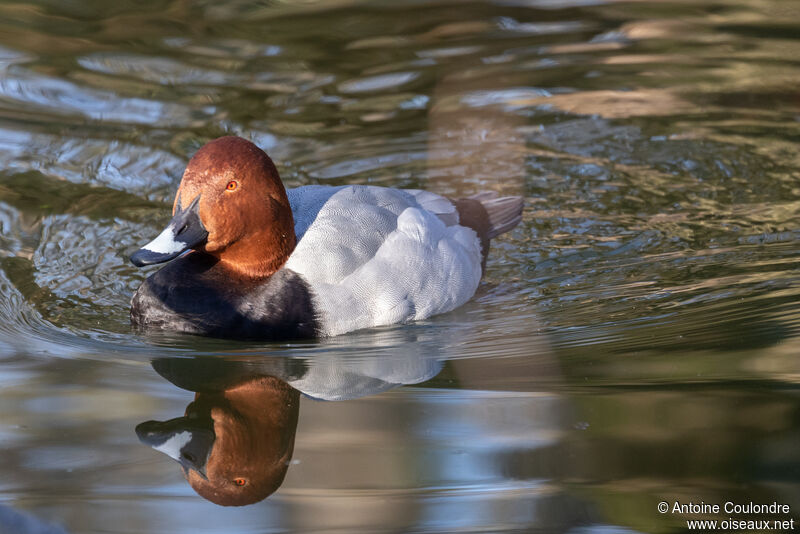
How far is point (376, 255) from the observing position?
5.10 m

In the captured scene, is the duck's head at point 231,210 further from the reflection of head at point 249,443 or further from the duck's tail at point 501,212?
the duck's tail at point 501,212

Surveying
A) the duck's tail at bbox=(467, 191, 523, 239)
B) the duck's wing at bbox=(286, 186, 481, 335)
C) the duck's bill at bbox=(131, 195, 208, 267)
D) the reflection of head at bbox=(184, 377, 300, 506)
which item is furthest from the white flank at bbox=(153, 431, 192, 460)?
the duck's tail at bbox=(467, 191, 523, 239)

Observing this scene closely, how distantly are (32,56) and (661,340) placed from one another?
5.85 meters

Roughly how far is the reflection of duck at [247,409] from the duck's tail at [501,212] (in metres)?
1.51

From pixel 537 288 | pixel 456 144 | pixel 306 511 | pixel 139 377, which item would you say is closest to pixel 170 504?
pixel 306 511

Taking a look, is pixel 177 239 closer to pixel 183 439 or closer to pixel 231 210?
pixel 231 210

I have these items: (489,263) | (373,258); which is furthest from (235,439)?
(489,263)

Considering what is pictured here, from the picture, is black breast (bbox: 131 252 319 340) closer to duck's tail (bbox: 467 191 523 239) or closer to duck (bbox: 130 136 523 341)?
duck (bbox: 130 136 523 341)

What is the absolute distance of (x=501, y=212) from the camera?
6.03m

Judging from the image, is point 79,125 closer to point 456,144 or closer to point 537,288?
point 456,144

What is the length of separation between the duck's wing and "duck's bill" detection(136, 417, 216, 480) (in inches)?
42.2

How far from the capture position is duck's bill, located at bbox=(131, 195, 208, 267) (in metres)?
4.58

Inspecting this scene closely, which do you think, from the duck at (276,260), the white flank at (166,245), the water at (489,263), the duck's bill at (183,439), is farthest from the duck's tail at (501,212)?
the duck's bill at (183,439)

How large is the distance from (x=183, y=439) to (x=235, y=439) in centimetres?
20
